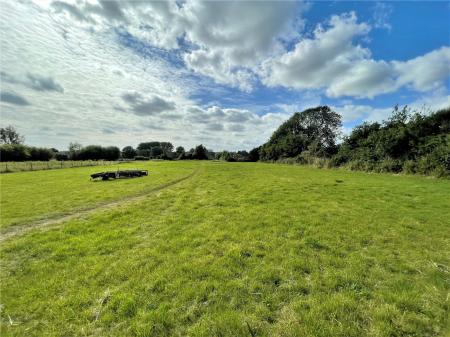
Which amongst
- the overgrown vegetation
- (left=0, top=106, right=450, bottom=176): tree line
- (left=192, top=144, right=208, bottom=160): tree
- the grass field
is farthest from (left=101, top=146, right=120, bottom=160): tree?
the grass field

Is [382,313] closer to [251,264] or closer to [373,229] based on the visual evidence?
[251,264]

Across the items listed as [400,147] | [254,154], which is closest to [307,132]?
[254,154]

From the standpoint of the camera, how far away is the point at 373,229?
6.54m

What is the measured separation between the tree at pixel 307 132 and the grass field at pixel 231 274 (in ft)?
178

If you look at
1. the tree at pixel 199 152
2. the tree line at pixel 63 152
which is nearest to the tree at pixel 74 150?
the tree line at pixel 63 152

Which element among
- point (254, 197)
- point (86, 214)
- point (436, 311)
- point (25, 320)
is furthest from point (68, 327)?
point (254, 197)

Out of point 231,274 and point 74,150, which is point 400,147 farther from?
point 74,150

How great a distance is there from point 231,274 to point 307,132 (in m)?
66.1

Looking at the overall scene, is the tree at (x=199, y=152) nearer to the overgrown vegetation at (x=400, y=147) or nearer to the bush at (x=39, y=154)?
the bush at (x=39, y=154)

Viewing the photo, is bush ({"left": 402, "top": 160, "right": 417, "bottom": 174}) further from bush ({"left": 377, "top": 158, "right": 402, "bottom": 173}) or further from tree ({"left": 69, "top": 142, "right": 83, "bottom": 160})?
tree ({"left": 69, "top": 142, "right": 83, "bottom": 160})

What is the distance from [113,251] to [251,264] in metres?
3.36

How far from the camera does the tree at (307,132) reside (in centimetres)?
6047

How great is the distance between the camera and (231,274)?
4258 mm

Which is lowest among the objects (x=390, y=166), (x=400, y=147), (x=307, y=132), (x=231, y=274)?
(x=231, y=274)
